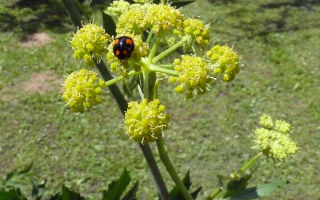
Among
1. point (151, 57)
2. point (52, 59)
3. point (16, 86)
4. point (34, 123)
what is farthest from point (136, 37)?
point (52, 59)

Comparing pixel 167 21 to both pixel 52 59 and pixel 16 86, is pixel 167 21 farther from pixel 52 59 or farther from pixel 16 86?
pixel 52 59

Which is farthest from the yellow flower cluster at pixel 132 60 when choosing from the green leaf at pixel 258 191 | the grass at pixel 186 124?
the grass at pixel 186 124

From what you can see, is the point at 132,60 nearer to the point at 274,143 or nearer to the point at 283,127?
the point at 274,143

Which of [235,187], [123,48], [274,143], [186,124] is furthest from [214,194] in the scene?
[186,124]

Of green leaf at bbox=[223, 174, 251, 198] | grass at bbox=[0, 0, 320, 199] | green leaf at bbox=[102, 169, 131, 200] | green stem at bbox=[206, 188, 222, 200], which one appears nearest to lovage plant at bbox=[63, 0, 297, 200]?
green stem at bbox=[206, 188, 222, 200]

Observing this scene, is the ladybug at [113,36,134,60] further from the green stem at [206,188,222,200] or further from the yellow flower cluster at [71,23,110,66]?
the green stem at [206,188,222,200]

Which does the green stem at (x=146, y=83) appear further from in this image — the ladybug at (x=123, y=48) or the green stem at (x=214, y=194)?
the green stem at (x=214, y=194)
